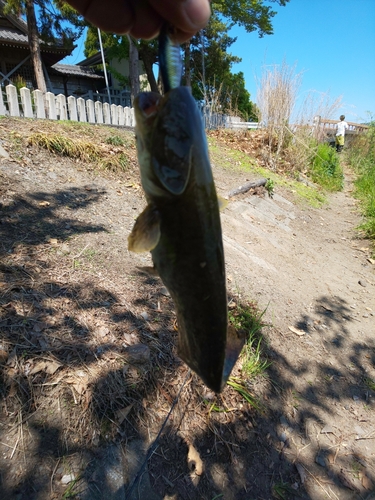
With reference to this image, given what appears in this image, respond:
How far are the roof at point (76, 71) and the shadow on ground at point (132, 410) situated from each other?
20212 mm

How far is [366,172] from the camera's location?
12.1m

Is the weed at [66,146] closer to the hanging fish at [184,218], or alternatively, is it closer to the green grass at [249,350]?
the green grass at [249,350]

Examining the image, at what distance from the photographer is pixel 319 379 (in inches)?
137

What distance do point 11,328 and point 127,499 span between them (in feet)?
4.49

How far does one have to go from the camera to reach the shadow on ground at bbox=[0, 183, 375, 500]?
207 cm

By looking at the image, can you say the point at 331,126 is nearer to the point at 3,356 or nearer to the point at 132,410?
the point at 132,410

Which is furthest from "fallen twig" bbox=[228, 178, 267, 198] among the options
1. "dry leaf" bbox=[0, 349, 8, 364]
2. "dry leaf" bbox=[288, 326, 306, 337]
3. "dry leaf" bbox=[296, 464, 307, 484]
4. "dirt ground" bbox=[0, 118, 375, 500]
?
"dry leaf" bbox=[0, 349, 8, 364]

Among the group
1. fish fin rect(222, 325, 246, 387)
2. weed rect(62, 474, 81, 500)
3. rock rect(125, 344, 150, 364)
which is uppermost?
fish fin rect(222, 325, 246, 387)

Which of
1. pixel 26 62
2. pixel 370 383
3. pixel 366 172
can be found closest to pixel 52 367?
pixel 370 383

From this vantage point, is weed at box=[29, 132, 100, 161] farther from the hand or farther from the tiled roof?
the tiled roof

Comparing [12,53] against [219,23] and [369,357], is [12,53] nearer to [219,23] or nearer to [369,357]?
[219,23]

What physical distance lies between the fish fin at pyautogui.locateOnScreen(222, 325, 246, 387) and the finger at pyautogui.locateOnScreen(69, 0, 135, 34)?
4.05 ft

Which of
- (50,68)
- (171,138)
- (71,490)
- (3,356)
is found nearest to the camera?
(171,138)

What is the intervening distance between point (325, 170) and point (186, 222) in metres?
11.4
